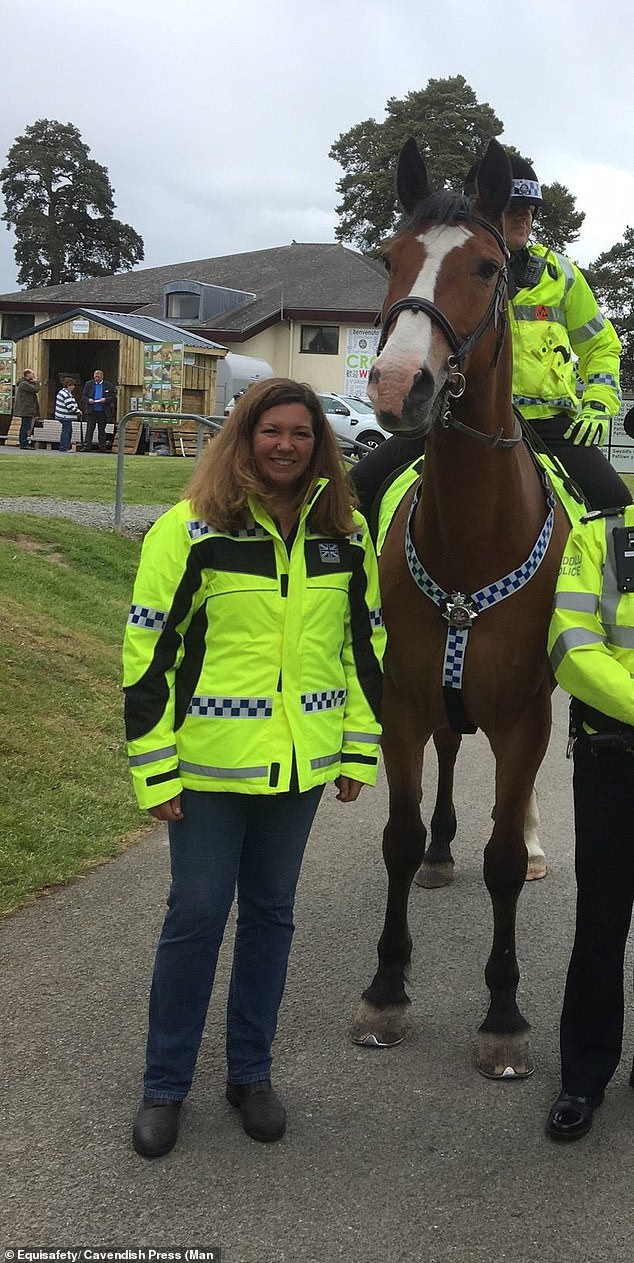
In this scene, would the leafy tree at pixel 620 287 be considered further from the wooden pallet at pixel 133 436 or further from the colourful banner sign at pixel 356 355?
the wooden pallet at pixel 133 436

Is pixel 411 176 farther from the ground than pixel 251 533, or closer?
farther from the ground

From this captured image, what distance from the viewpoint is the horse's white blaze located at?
2.77 meters

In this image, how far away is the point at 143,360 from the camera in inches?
1157

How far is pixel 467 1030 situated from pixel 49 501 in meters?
10.2

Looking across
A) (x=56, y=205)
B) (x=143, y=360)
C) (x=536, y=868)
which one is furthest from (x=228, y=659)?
(x=56, y=205)

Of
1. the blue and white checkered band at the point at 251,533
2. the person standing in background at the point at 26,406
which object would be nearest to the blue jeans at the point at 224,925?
the blue and white checkered band at the point at 251,533

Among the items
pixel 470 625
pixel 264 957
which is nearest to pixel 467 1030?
pixel 264 957

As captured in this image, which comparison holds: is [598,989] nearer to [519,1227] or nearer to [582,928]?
[582,928]

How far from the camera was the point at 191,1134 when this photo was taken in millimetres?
3027

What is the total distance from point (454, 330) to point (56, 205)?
2964 inches

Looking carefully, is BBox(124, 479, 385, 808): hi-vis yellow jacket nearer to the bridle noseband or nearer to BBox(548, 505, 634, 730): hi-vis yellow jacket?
the bridle noseband

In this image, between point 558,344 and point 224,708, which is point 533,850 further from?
point 224,708

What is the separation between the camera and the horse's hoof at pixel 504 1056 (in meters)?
3.44

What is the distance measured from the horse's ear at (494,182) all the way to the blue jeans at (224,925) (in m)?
1.79
